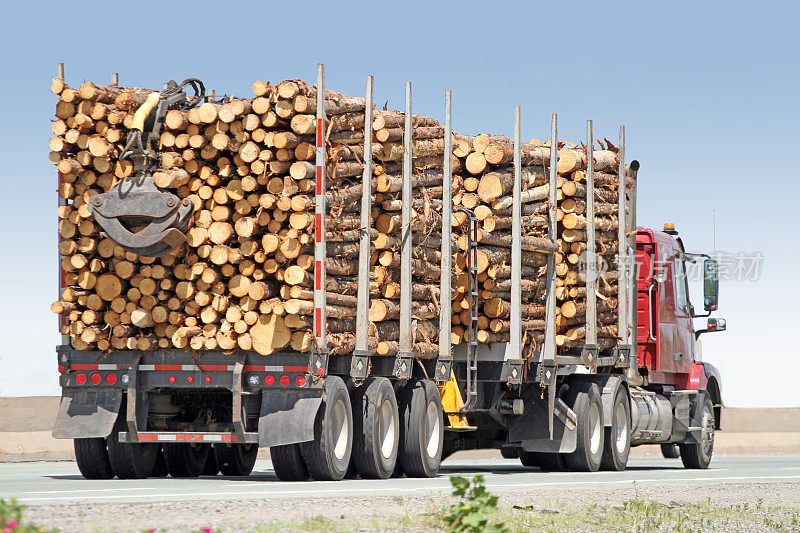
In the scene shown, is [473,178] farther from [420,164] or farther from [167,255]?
[167,255]

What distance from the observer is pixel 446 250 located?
53.8 feet

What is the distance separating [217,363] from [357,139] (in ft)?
9.57

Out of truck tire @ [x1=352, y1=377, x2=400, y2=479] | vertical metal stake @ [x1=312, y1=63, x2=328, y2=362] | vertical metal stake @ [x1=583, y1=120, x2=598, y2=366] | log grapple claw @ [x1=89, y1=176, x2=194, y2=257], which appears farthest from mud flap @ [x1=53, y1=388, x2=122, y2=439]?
vertical metal stake @ [x1=583, y1=120, x2=598, y2=366]

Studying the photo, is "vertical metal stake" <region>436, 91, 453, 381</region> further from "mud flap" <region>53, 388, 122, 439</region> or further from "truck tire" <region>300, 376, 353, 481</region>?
"mud flap" <region>53, 388, 122, 439</region>

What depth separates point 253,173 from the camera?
1386 cm

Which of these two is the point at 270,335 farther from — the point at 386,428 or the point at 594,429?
the point at 594,429

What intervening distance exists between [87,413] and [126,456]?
94 cm

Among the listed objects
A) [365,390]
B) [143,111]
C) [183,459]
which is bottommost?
[183,459]

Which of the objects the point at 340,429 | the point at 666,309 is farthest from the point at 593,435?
the point at 340,429

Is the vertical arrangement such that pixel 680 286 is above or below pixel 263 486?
above

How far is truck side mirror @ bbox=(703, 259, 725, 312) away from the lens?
2080cm

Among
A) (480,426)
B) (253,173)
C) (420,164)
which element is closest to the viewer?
(253,173)

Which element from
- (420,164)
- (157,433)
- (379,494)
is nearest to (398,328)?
(420,164)

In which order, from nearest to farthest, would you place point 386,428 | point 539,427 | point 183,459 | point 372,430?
point 372,430 < point 386,428 < point 183,459 < point 539,427
